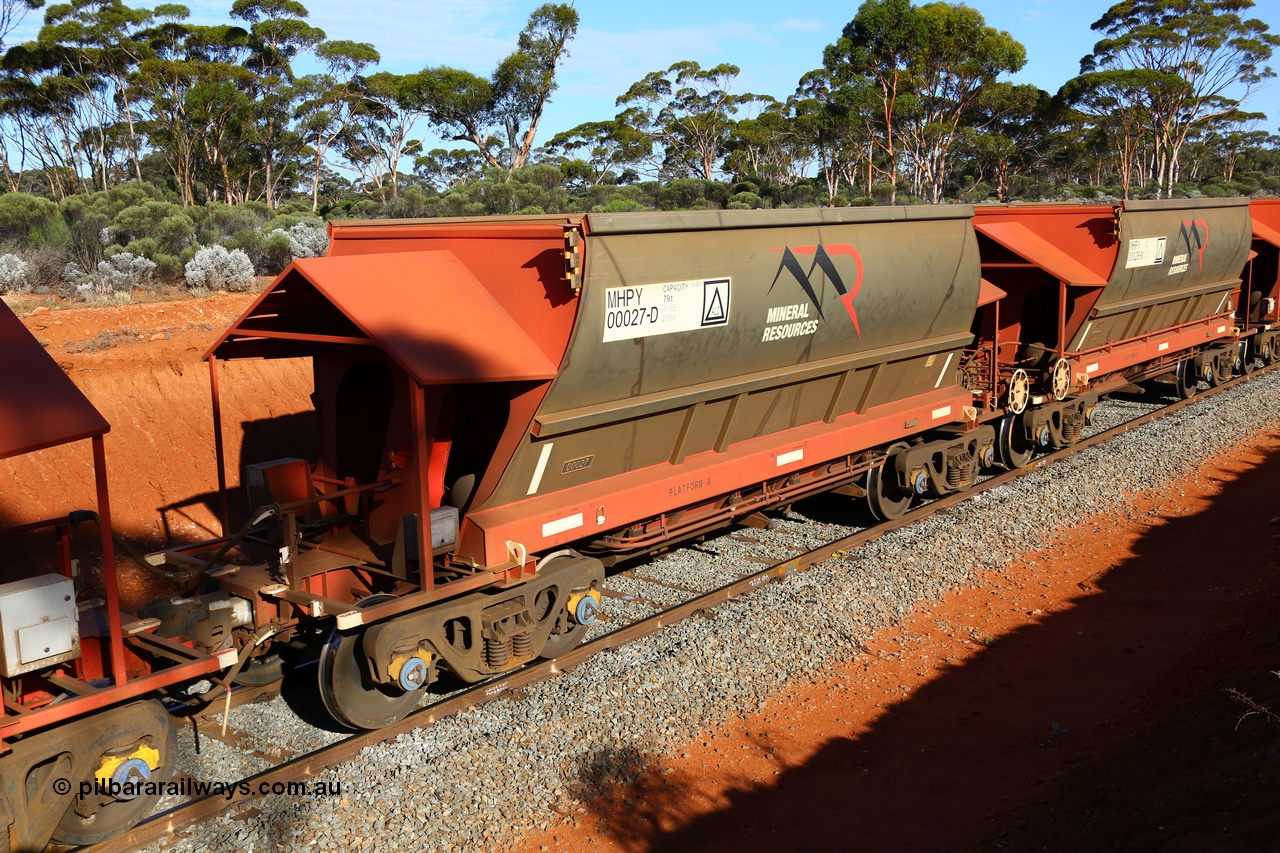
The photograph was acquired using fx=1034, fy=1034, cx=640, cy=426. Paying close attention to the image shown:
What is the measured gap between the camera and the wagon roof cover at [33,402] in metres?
4.76

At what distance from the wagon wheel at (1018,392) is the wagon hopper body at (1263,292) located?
10.0 meters

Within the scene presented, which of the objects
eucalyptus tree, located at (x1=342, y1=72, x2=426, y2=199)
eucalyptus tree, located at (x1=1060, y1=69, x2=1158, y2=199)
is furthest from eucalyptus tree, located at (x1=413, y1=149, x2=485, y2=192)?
eucalyptus tree, located at (x1=1060, y1=69, x2=1158, y2=199)

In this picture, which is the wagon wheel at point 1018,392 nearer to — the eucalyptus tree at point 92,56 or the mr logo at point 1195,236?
the mr logo at point 1195,236

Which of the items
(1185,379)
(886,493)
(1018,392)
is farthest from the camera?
(1185,379)

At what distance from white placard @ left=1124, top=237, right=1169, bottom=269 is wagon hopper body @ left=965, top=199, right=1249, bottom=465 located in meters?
0.02

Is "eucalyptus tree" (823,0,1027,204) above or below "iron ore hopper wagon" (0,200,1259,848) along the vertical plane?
above

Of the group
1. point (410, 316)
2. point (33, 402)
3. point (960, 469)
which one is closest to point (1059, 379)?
point (960, 469)

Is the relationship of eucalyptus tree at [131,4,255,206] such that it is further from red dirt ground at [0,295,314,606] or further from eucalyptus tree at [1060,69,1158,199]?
eucalyptus tree at [1060,69,1158,199]

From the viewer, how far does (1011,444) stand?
1346 centimetres

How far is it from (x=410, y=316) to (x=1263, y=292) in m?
19.6

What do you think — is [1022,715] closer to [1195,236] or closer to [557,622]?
[557,622]

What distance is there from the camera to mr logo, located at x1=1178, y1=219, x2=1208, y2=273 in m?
15.2

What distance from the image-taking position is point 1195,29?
52.1 metres

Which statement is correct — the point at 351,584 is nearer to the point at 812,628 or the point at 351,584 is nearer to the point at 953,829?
the point at 812,628
